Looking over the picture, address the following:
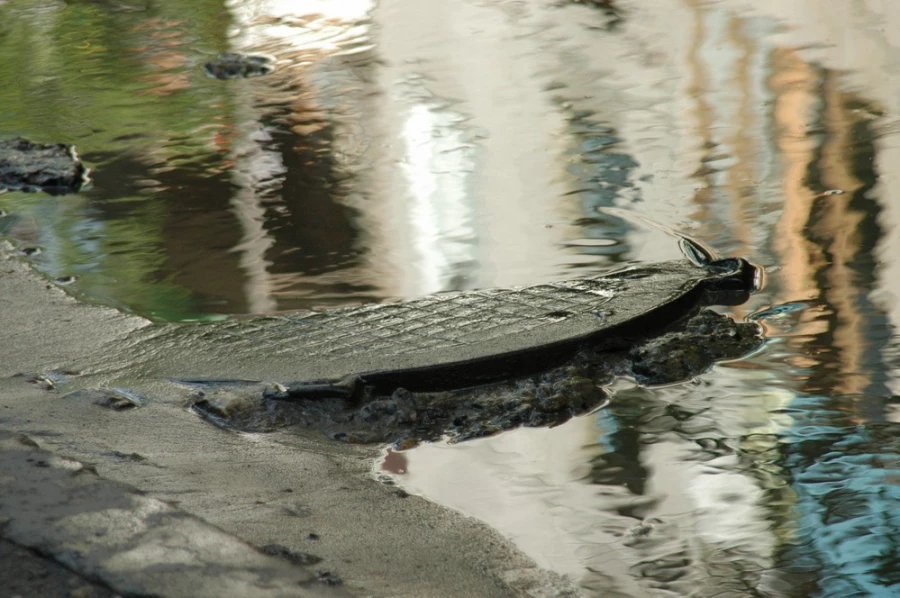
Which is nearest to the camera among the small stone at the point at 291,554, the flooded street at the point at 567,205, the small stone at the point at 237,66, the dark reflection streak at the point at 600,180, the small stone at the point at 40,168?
the small stone at the point at 291,554

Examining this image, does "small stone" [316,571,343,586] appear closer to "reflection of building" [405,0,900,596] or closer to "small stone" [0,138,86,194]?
"reflection of building" [405,0,900,596]

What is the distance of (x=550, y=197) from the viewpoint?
3.05 m

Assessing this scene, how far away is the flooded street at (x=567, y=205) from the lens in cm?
171

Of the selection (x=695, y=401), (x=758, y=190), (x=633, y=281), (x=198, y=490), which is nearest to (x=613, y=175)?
(x=758, y=190)

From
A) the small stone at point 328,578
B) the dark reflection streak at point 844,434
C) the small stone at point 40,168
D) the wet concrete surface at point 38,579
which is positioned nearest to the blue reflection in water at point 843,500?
the dark reflection streak at point 844,434

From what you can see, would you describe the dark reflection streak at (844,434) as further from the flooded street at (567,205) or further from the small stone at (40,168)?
the small stone at (40,168)

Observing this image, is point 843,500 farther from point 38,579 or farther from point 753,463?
point 38,579

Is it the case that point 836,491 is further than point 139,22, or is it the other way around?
point 139,22

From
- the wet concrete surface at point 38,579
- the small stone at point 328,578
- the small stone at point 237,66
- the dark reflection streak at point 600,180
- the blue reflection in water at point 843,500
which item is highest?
the small stone at point 237,66

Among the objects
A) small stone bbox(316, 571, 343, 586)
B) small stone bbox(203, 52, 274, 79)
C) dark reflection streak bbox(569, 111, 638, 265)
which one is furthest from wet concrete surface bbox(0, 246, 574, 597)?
small stone bbox(203, 52, 274, 79)

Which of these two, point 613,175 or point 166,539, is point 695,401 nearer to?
point 166,539

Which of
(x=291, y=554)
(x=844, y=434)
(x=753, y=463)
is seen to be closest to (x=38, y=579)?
(x=291, y=554)

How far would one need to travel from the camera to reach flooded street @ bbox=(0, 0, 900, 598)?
171 cm

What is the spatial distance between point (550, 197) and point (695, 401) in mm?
1180
